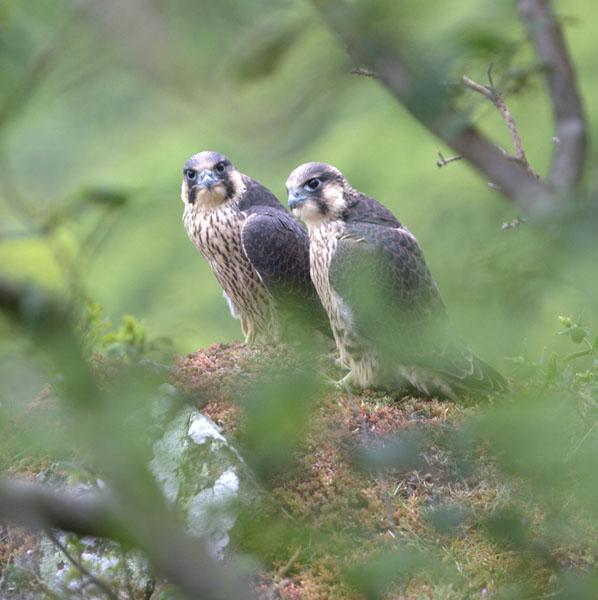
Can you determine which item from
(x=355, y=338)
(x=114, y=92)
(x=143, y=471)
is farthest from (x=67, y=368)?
(x=355, y=338)

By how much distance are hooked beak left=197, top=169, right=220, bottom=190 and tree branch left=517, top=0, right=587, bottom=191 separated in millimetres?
3203

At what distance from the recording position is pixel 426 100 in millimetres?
774

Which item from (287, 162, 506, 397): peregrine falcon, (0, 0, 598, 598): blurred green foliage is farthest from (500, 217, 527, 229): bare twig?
(287, 162, 506, 397): peregrine falcon

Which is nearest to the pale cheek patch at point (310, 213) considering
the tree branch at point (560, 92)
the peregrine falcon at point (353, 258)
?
the peregrine falcon at point (353, 258)

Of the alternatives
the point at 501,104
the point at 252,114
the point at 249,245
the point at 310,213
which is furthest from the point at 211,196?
the point at 252,114

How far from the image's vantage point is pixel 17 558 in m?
→ 2.81

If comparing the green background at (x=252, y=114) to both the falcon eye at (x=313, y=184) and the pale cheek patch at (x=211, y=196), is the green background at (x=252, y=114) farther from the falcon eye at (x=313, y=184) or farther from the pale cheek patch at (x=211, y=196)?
the pale cheek patch at (x=211, y=196)

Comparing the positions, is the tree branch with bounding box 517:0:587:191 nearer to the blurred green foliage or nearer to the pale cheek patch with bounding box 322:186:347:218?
the blurred green foliage

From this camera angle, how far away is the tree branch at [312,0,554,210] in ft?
2.52

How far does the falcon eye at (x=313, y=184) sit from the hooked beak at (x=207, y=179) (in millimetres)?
632

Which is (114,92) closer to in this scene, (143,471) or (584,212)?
(143,471)

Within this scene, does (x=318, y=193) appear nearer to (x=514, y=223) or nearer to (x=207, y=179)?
(x=207, y=179)

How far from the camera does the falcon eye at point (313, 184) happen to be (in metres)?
3.59

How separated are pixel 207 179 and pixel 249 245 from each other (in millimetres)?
385
